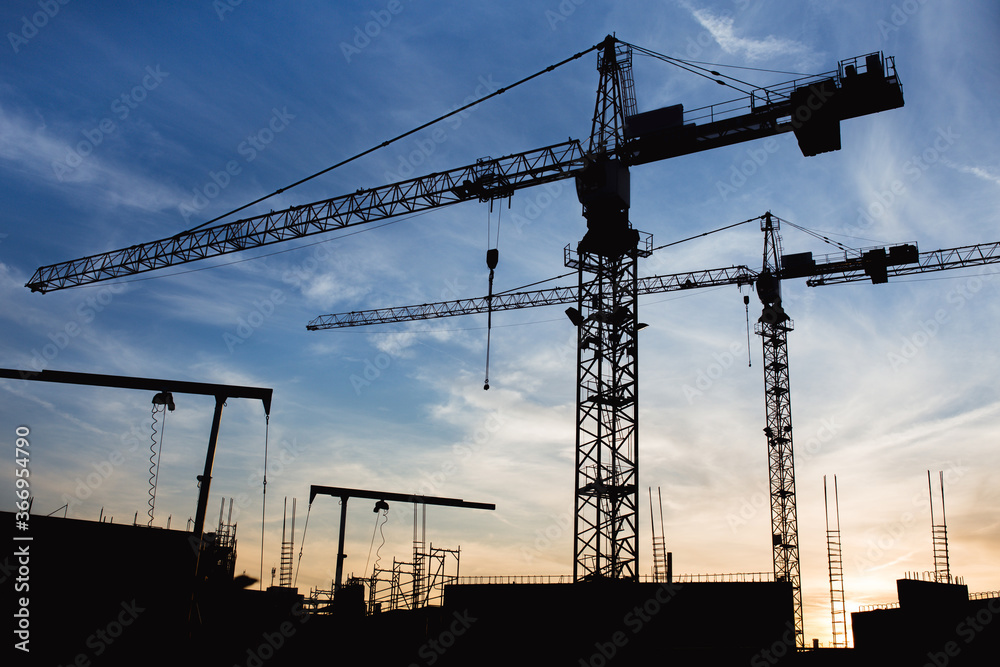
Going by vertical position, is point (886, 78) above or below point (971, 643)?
above

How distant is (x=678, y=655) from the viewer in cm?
3316

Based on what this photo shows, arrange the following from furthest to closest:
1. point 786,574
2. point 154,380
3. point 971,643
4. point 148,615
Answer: point 786,574 → point 971,643 → point 148,615 → point 154,380

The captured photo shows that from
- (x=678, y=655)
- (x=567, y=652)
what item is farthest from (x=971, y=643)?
(x=567, y=652)

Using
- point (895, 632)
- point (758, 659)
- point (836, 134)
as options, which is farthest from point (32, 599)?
point (836, 134)

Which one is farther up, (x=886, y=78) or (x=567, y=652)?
(x=886, y=78)

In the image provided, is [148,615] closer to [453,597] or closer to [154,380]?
[154,380]

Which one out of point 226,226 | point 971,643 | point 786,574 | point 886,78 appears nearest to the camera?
point 971,643

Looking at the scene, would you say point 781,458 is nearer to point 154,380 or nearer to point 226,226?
point 226,226

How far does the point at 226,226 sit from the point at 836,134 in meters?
39.1

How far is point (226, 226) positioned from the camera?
53.3 metres

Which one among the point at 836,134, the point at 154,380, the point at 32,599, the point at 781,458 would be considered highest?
the point at 836,134

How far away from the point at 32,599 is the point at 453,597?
18.9 meters

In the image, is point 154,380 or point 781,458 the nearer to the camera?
point 154,380

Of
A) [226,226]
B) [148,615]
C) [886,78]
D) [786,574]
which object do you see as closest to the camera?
[148,615]
